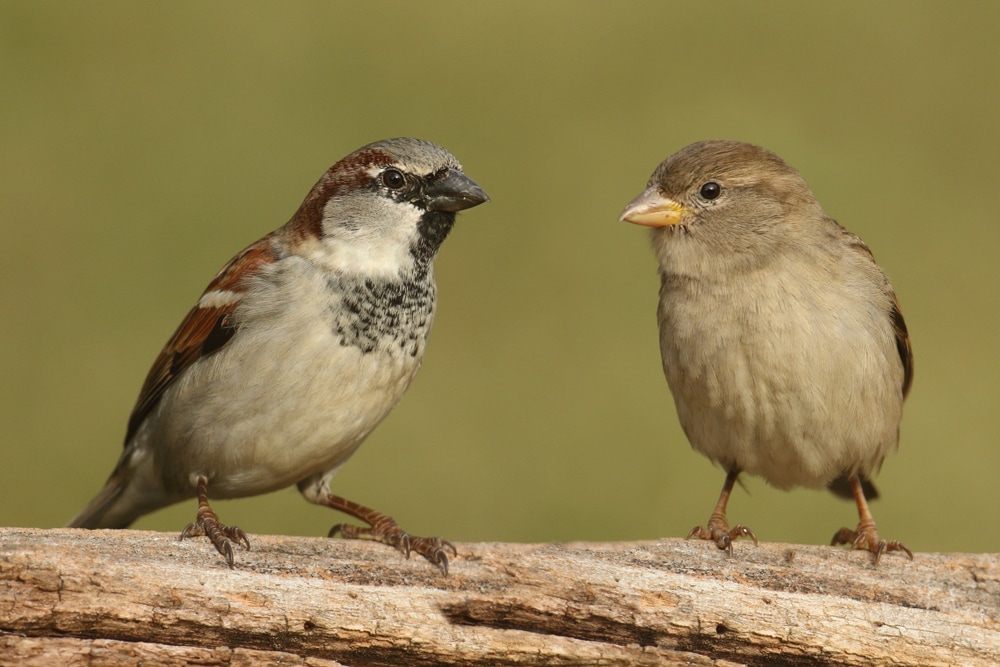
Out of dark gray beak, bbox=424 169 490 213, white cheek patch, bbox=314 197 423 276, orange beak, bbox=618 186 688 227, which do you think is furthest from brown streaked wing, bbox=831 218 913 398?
white cheek patch, bbox=314 197 423 276

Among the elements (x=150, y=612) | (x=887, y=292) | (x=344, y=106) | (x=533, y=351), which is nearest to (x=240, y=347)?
(x=150, y=612)

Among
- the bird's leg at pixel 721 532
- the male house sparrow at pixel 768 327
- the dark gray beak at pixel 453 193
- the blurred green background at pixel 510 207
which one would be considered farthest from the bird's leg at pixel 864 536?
the dark gray beak at pixel 453 193

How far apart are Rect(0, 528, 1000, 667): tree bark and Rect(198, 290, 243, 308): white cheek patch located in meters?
0.70

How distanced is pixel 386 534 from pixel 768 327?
3.81 feet

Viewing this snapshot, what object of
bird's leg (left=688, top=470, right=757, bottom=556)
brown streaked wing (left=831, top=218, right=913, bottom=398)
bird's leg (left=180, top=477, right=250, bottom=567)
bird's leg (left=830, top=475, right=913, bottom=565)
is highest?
brown streaked wing (left=831, top=218, right=913, bottom=398)

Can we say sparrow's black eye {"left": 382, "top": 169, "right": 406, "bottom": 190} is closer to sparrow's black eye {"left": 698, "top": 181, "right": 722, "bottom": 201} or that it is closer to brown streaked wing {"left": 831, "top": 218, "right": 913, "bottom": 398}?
sparrow's black eye {"left": 698, "top": 181, "right": 722, "bottom": 201}

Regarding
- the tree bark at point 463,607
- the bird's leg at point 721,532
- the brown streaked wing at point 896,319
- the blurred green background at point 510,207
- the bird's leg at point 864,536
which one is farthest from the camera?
the blurred green background at point 510,207

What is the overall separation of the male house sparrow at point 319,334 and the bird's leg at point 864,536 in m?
1.25

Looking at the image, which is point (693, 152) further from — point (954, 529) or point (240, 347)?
point (954, 529)

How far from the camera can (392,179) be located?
3375 millimetres

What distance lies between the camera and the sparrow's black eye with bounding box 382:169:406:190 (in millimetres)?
3369

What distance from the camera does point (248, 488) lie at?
353cm

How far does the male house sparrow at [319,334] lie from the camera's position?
130 inches

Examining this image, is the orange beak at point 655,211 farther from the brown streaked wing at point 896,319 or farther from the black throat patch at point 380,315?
the black throat patch at point 380,315
